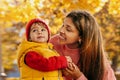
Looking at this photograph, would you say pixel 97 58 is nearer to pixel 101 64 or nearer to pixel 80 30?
pixel 101 64

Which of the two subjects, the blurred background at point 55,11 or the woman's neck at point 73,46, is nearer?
the woman's neck at point 73,46

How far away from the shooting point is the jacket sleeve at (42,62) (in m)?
2.97

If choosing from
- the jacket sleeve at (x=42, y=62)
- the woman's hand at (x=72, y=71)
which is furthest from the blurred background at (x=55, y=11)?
the jacket sleeve at (x=42, y=62)

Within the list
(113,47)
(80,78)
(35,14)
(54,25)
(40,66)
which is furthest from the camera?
(113,47)

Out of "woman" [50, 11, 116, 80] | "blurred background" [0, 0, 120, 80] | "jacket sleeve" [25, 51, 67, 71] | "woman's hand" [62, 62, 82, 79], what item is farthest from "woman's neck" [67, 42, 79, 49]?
"blurred background" [0, 0, 120, 80]

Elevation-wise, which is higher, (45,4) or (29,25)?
(45,4)

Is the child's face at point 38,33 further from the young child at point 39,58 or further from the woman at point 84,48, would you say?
the woman at point 84,48

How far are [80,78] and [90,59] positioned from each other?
191 millimetres

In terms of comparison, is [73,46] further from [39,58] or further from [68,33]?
[39,58]

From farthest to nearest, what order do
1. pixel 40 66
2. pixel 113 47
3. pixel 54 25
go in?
pixel 113 47, pixel 54 25, pixel 40 66

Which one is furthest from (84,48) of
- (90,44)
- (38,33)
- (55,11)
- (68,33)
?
(55,11)

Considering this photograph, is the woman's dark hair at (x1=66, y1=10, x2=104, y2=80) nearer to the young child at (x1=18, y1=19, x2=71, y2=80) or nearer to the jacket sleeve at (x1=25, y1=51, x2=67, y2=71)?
the young child at (x1=18, y1=19, x2=71, y2=80)

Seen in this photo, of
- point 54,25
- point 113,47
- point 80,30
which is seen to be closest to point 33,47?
point 80,30

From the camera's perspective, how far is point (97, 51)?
10.8ft
